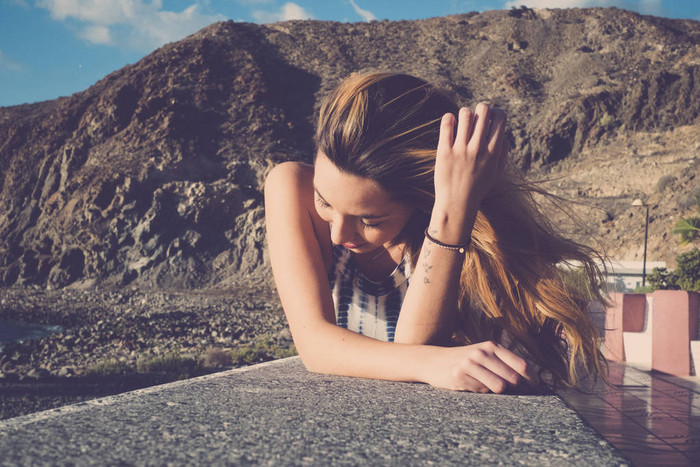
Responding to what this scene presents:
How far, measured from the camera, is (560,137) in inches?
1144

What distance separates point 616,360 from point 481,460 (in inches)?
288

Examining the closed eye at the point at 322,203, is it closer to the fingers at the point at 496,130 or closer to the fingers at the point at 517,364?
the fingers at the point at 496,130

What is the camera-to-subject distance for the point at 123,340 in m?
13.6

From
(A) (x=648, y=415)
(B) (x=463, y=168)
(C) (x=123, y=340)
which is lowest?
(C) (x=123, y=340)

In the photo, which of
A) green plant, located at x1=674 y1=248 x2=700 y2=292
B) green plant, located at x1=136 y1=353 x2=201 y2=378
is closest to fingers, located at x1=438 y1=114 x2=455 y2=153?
green plant, located at x1=136 y1=353 x2=201 y2=378

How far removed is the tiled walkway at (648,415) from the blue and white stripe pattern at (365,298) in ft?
3.01

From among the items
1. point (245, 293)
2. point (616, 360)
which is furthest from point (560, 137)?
point (616, 360)

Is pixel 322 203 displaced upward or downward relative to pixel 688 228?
downward

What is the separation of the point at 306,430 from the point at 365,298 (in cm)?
122

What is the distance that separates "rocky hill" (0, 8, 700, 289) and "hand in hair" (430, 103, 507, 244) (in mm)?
22167

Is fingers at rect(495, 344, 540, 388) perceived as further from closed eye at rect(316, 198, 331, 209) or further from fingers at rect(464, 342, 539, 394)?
closed eye at rect(316, 198, 331, 209)

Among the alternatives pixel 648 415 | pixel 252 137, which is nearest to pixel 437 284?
pixel 648 415

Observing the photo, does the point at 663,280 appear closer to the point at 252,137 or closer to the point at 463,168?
the point at 463,168

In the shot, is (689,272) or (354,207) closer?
(354,207)
